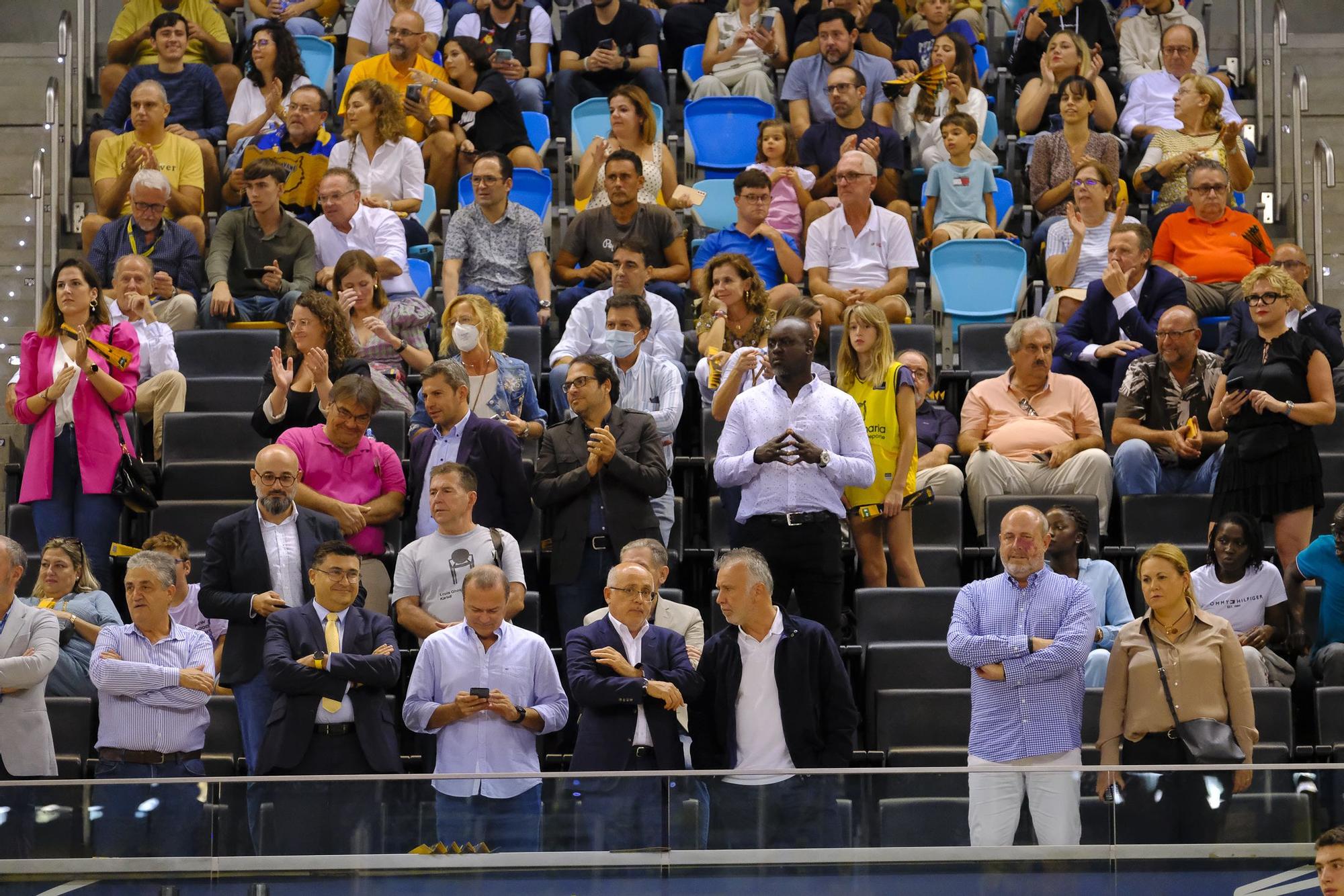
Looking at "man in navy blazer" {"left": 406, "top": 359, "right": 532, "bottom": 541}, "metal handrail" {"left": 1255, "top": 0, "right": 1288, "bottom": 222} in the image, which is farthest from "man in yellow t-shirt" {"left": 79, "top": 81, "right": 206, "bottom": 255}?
"metal handrail" {"left": 1255, "top": 0, "right": 1288, "bottom": 222}

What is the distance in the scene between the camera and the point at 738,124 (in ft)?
31.4

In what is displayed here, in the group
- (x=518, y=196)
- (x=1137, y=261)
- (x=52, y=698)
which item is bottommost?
(x=52, y=698)

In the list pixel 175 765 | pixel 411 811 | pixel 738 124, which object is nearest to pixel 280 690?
pixel 175 765

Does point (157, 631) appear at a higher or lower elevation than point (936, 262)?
lower

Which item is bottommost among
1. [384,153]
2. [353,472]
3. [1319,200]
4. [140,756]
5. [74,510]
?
[140,756]

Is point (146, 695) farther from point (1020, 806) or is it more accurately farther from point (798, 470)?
point (1020, 806)

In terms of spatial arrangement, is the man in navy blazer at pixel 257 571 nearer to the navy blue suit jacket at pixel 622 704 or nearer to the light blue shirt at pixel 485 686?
the light blue shirt at pixel 485 686

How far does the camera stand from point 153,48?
9711 millimetres

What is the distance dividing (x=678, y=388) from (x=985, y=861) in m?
2.61

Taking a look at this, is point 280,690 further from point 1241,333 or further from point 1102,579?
point 1241,333

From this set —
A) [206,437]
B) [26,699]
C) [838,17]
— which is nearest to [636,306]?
[206,437]

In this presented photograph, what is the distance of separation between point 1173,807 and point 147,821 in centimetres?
260

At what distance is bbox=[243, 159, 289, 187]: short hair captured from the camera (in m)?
7.83

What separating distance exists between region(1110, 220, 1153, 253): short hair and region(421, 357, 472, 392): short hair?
2.83 metres
